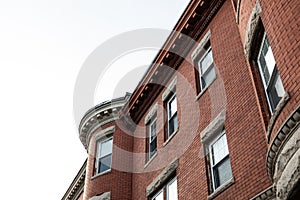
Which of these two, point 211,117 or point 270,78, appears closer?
point 270,78

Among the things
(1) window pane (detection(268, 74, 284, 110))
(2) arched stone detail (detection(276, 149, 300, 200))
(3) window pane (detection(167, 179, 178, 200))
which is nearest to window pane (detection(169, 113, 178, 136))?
(3) window pane (detection(167, 179, 178, 200))

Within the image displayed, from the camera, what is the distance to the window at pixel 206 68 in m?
14.5

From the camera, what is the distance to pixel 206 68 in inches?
595

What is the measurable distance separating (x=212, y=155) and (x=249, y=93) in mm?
2617

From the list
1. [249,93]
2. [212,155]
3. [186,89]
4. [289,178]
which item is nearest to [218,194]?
[212,155]

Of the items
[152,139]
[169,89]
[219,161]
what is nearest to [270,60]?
[219,161]

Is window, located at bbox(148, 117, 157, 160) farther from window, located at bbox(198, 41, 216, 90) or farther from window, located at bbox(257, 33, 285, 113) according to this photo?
window, located at bbox(257, 33, 285, 113)

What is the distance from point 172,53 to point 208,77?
343 centimetres

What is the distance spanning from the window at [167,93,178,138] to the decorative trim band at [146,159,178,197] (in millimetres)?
1899

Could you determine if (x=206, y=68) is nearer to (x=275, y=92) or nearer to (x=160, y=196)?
(x=160, y=196)

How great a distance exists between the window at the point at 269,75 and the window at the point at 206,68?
3.72m

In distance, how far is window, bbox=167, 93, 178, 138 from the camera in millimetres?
16250

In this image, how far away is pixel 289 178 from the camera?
6.86m

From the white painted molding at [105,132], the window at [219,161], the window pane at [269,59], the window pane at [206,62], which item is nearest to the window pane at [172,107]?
the window pane at [206,62]
